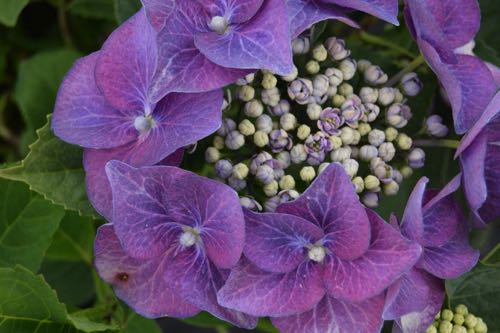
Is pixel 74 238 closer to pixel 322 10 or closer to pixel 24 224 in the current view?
pixel 24 224

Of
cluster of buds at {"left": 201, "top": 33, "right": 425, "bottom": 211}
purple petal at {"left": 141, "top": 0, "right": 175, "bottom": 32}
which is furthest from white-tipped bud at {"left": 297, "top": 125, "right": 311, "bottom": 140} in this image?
purple petal at {"left": 141, "top": 0, "right": 175, "bottom": 32}

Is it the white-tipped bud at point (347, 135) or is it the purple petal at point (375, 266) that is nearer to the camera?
the purple petal at point (375, 266)

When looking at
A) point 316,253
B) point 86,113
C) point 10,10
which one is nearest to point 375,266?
point 316,253

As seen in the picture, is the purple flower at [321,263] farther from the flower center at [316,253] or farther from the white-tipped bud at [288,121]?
the white-tipped bud at [288,121]

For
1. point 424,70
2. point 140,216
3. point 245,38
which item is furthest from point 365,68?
point 140,216

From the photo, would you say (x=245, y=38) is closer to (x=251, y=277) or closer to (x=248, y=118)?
(x=248, y=118)

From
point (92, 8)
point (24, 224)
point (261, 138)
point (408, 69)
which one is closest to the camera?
point (261, 138)

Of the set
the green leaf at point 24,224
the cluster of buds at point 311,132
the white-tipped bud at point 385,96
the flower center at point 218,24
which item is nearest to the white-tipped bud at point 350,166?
the cluster of buds at point 311,132
